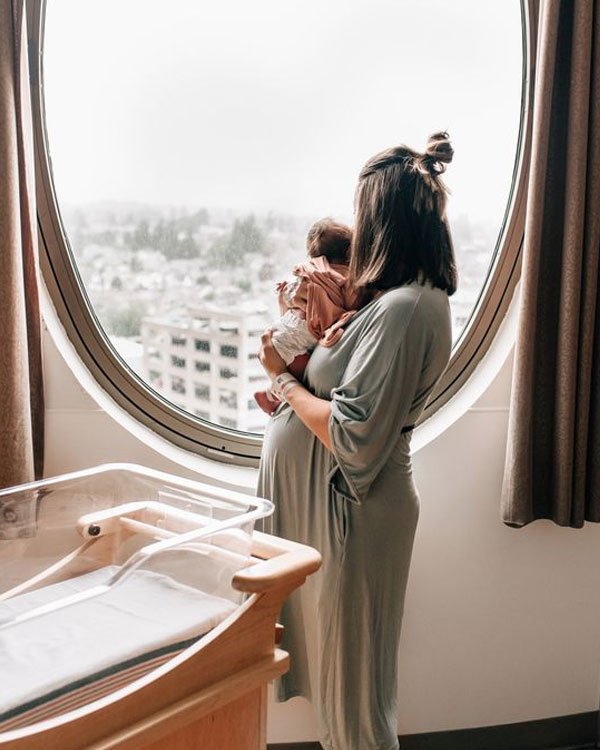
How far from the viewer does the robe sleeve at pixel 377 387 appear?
4.98ft

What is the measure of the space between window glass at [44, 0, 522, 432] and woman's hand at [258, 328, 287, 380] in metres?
0.43

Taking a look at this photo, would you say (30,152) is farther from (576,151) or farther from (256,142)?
(576,151)

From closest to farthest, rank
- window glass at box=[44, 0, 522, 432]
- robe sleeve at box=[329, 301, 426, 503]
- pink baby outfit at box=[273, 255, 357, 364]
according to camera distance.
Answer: robe sleeve at box=[329, 301, 426, 503] → pink baby outfit at box=[273, 255, 357, 364] → window glass at box=[44, 0, 522, 432]

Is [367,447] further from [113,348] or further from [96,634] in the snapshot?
[113,348]

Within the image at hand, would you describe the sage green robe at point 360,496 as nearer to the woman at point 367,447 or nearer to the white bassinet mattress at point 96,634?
the woman at point 367,447

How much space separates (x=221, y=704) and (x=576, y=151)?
1515mm

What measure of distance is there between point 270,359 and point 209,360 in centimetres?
48

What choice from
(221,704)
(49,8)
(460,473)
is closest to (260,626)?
(221,704)

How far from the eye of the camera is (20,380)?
173cm

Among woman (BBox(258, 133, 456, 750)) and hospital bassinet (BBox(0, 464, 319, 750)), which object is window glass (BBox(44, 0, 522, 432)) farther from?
hospital bassinet (BBox(0, 464, 319, 750))

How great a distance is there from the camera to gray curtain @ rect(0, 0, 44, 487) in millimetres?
1677

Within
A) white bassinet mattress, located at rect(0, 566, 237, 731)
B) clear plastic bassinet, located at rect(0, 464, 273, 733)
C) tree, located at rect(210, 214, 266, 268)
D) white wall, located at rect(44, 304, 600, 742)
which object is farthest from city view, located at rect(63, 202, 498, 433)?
white bassinet mattress, located at rect(0, 566, 237, 731)

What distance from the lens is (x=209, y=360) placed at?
2.18m

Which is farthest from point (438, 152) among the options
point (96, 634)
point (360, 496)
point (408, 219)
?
point (96, 634)
